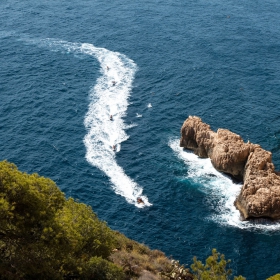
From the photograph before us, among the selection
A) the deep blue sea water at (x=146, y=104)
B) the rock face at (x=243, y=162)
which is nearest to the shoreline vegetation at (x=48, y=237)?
the deep blue sea water at (x=146, y=104)

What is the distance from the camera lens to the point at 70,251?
174ft

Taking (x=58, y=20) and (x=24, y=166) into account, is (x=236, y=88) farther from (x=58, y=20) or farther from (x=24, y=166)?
(x=58, y=20)

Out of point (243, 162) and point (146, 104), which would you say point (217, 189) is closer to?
point (243, 162)

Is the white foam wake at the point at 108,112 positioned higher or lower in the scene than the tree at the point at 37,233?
lower

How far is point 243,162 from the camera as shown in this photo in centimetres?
10112

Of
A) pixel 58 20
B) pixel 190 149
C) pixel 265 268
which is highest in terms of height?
pixel 58 20

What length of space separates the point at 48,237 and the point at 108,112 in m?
78.4

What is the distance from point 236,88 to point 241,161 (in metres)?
35.7

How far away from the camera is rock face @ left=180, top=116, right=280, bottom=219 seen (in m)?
90.2

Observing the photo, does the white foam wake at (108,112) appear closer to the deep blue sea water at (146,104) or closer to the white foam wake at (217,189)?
the deep blue sea water at (146,104)

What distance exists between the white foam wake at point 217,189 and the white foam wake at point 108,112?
12697mm

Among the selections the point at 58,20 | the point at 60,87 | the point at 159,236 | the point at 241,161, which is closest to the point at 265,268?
the point at 159,236

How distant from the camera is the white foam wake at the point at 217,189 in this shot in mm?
90188

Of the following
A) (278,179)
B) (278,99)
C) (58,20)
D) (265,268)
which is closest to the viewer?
(265,268)
